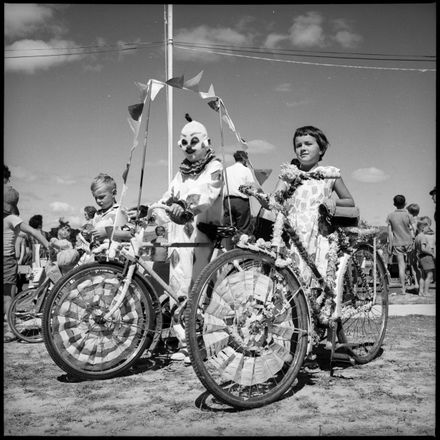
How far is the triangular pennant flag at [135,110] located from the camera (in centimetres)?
340

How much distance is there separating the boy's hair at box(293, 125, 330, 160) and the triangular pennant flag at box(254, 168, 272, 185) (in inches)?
13.8

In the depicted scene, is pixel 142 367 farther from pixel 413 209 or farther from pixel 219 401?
pixel 413 209

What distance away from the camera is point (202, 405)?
2701 millimetres

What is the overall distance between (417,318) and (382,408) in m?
3.27

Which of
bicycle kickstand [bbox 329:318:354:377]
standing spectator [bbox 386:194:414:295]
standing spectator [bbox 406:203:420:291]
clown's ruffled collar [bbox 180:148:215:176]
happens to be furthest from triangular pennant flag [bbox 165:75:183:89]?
standing spectator [bbox 406:203:420:291]

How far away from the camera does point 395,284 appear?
9984 millimetres

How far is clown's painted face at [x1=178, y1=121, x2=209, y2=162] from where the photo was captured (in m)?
3.77

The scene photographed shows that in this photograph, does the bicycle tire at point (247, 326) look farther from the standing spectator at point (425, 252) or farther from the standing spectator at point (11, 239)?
the standing spectator at point (425, 252)

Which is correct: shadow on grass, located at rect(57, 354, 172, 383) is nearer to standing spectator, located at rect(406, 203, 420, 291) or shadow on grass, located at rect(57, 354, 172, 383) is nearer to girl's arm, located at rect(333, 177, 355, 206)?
girl's arm, located at rect(333, 177, 355, 206)

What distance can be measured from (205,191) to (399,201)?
5673 mm

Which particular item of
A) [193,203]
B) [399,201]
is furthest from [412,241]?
[193,203]

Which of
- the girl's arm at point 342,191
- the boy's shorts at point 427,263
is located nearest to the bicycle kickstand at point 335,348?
the girl's arm at point 342,191

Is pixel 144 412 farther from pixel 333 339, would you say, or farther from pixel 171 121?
pixel 171 121

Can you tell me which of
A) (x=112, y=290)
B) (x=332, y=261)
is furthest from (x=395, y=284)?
(x=112, y=290)
